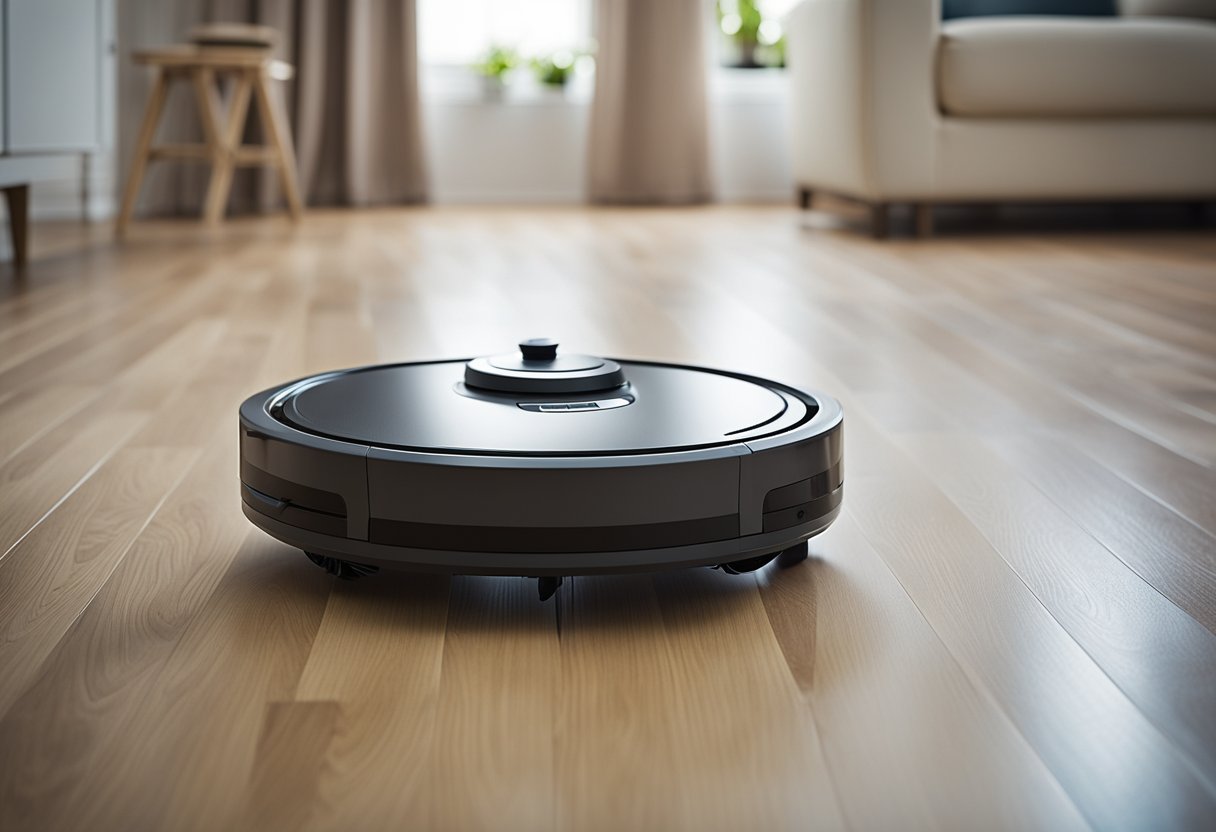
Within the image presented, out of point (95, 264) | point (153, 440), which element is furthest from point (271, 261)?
point (153, 440)

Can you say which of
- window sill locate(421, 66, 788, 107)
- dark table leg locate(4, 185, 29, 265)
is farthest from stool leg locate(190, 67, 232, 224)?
window sill locate(421, 66, 788, 107)

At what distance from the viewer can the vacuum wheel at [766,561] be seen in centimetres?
81

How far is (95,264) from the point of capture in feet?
9.09

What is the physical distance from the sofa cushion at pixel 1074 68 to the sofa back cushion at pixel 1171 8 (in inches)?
9.4

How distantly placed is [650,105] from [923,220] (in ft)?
5.03

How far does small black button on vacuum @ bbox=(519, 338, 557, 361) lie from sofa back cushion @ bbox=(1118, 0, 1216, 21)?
334 cm

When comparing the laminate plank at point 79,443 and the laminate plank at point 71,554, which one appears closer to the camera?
the laminate plank at point 71,554

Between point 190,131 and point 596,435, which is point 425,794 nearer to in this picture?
point 596,435

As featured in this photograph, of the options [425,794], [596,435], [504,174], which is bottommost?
[425,794]

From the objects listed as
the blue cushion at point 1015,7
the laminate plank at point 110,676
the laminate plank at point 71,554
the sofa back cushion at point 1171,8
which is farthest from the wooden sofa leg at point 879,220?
the laminate plank at point 110,676

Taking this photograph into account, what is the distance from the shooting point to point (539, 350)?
922 mm

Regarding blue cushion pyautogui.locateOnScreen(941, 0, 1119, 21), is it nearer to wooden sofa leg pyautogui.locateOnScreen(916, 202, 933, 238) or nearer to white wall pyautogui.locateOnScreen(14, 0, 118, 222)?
wooden sofa leg pyautogui.locateOnScreen(916, 202, 933, 238)

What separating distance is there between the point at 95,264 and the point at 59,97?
34 centimetres

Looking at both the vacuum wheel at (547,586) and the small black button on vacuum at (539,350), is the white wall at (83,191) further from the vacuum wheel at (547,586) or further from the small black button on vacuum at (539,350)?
the vacuum wheel at (547,586)
